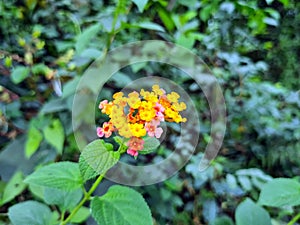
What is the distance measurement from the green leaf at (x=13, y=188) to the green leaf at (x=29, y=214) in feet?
0.60

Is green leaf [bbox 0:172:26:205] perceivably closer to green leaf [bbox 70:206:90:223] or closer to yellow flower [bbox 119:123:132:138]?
green leaf [bbox 70:206:90:223]

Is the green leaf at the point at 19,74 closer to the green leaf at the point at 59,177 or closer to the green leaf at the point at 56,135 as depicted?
the green leaf at the point at 56,135

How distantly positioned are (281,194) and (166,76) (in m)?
0.43

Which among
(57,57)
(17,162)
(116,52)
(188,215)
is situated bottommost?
(188,215)

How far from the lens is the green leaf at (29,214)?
735mm

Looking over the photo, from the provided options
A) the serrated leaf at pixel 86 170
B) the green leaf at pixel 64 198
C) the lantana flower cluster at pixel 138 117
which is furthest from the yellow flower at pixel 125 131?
the green leaf at pixel 64 198

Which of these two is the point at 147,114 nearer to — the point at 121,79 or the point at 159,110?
the point at 159,110

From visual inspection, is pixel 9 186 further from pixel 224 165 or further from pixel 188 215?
pixel 224 165

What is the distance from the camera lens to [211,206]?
1.05 meters

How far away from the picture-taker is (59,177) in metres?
0.63

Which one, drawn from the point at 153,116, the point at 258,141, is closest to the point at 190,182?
the point at 258,141

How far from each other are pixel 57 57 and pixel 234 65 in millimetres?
496

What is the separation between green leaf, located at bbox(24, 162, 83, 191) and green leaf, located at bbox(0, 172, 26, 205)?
0.32 metres

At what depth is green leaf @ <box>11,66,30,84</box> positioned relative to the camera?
93 centimetres
